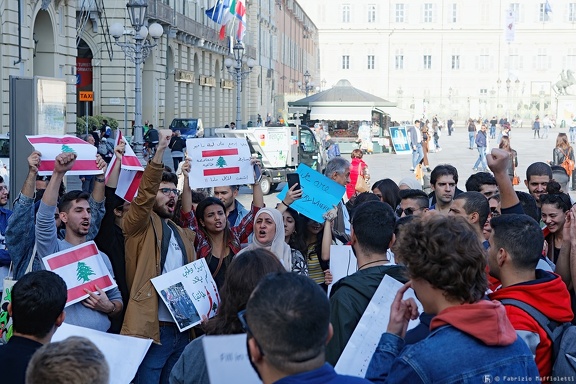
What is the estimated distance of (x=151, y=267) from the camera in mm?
5113

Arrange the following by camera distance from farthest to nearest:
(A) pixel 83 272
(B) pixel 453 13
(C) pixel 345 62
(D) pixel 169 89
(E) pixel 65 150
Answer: (C) pixel 345 62 < (B) pixel 453 13 < (D) pixel 169 89 < (E) pixel 65 150 < (A) pixel 83 272

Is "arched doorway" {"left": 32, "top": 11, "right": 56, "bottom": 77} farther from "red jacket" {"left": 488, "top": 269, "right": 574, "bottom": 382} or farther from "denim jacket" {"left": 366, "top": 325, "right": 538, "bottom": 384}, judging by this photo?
"denim jacket" {"left": 366, "top": 325, "right": 538, "bottom": 384}

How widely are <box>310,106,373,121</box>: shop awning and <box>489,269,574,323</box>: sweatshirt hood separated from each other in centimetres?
3732

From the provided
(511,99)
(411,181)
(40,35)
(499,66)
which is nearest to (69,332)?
(411,181)

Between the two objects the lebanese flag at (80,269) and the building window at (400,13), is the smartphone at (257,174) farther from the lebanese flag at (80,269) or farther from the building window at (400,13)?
the building window at (400,13)

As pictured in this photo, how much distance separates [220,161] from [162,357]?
7.36 feet

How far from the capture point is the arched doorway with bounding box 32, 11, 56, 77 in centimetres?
2644

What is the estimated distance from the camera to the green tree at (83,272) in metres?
4.86

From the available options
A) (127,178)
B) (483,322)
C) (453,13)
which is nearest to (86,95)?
(127,178)

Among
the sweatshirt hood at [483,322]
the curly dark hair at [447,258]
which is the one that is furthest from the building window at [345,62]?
the sweatshirt hood at [483,322]

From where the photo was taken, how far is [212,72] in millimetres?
54625

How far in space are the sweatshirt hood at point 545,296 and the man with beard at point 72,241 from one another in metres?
2.31

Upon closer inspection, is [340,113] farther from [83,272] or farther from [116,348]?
[116,348]

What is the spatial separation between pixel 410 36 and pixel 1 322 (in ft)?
310
